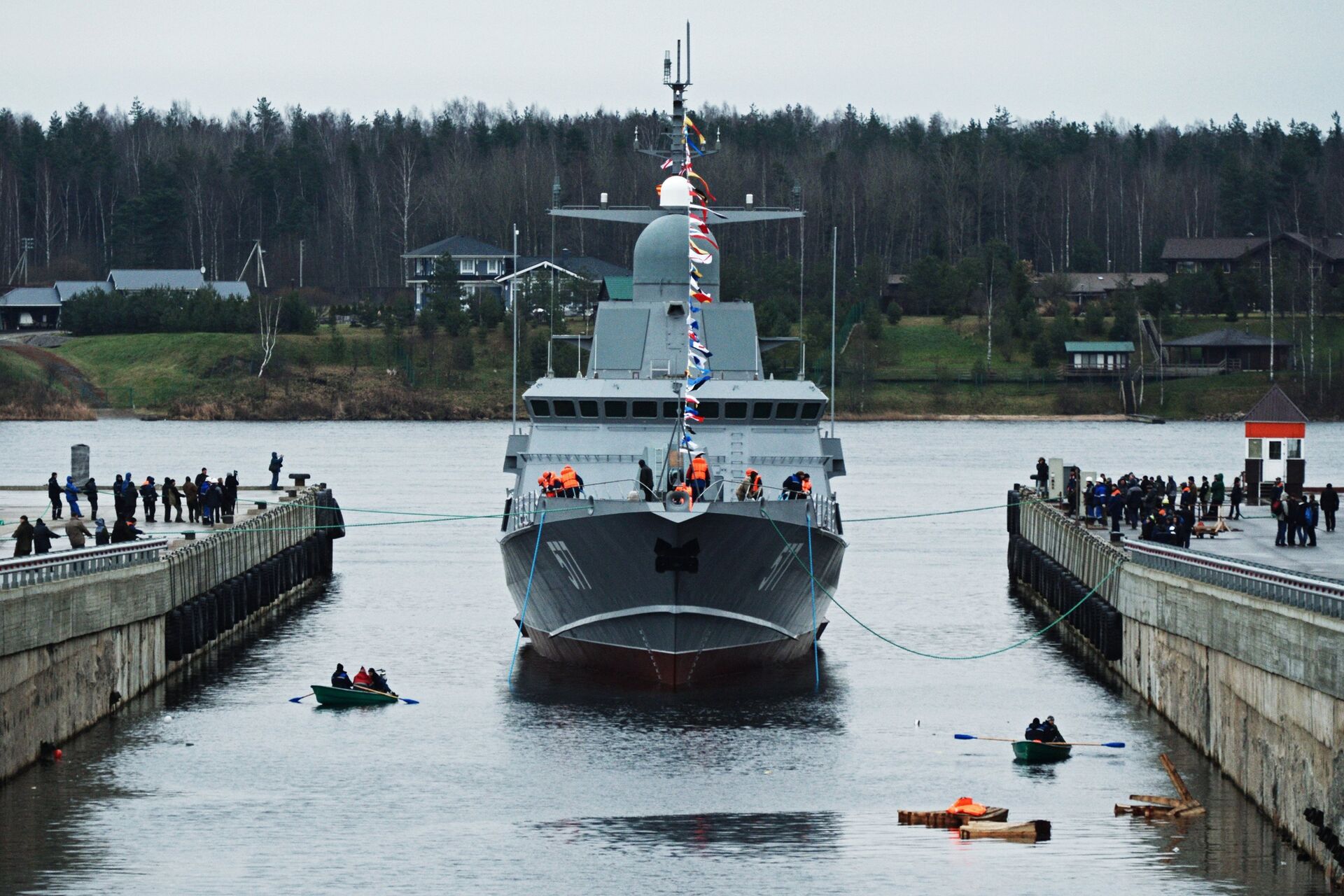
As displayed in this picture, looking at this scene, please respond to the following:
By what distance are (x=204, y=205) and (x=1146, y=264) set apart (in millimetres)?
78315

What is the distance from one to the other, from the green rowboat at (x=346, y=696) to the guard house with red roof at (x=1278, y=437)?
88.7 feet

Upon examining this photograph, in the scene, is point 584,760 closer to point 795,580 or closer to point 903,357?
point 795,580

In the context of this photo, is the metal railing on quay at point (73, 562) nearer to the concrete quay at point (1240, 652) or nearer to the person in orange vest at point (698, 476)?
the person in orange vest at point (698, 476)

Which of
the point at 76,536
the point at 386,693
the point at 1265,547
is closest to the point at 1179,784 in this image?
the point at 386,693

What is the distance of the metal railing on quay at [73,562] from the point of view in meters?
28.3

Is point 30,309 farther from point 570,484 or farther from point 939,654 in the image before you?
point 570,484

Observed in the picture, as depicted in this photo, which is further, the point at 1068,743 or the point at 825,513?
the point at 825,513

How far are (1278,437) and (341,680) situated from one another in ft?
94.4

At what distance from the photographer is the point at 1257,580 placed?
89.4 ft

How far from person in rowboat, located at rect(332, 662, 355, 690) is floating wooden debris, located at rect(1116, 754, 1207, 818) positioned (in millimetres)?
14338

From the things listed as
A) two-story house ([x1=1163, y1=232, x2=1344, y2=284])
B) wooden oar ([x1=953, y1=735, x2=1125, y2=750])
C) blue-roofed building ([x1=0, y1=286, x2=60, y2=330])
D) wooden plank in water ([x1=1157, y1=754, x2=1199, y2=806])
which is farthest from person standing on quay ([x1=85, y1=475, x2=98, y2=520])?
two-story house ([x1=1163, y1=232, x2=1344, y2=284])

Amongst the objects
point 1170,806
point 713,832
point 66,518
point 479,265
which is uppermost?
point 479,265

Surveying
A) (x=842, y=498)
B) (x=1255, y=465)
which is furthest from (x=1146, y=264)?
(x=1255, y=465)

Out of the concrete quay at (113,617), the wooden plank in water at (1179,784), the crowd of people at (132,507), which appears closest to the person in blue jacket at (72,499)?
the crowd of people at (132,507)
